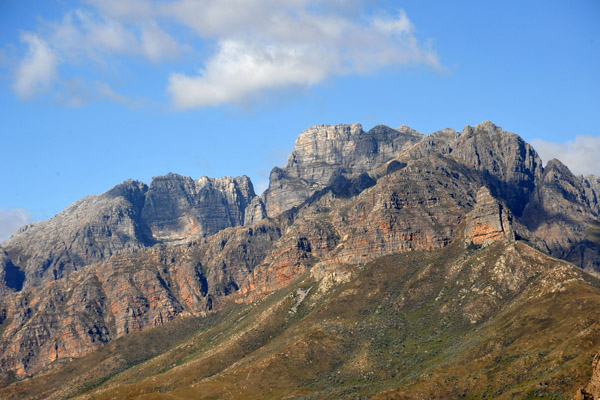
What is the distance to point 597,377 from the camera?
425ft
